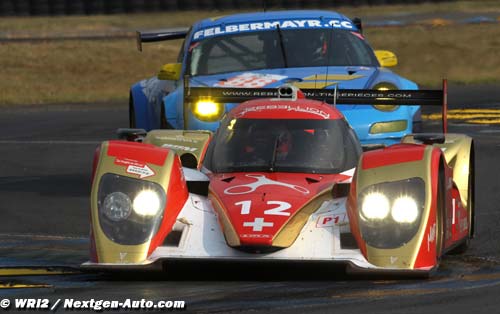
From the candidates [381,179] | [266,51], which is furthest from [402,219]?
[266,51]

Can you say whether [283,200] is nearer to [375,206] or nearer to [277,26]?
[375,206]

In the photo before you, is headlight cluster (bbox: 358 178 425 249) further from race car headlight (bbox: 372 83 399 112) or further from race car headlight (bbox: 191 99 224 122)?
race car headlight (bbox: 191 99 224 122)

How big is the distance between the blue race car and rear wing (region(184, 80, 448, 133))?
1.59 m

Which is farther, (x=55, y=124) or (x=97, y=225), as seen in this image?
(x=55, y=124)

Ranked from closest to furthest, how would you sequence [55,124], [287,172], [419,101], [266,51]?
1. [287,172]
2. [419,101]
3. [266,51]
4. [55,124]

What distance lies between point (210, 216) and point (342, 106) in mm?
4045

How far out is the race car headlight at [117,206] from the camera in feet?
28.1

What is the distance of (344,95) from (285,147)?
1.47 metres

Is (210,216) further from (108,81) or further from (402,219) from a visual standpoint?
(108,81)

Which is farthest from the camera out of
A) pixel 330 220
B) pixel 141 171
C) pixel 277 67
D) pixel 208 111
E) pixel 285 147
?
pixel 277 67

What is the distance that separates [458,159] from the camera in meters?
9.98

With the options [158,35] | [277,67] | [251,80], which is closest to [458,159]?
[251,80]

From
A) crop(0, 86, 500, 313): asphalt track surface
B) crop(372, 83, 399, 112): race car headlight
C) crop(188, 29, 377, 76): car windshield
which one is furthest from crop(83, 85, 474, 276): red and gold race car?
crop(188, 29, 377, 76): car windshield

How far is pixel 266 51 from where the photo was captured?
1415cm
